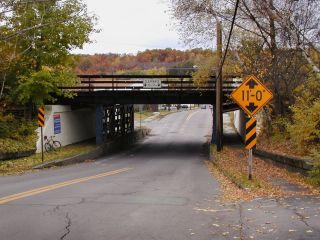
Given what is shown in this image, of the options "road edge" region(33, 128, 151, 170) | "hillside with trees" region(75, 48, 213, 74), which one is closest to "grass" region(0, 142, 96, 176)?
"road edge" region(33, 128, 151, 170)

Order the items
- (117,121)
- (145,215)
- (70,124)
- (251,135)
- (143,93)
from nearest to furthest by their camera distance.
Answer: (145,215), (251,135), (143,93), (70,124), (117,121)

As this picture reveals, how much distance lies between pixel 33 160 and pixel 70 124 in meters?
10.7

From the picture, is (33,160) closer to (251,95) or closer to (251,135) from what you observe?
(251,135)

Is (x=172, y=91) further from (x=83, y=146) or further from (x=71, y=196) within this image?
(x=71, y=196)

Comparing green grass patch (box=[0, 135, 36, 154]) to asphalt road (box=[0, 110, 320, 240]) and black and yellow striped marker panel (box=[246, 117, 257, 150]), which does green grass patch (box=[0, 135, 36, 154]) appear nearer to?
asphalt road (box=[0, 110, 320, 240])

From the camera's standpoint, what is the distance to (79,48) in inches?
1195

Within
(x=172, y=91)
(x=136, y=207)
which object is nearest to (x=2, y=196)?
(x=136, y=207)

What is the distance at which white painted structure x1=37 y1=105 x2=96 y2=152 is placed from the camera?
31766 mm

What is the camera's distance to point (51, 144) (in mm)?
30906

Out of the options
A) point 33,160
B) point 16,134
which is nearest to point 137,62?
point 16,134

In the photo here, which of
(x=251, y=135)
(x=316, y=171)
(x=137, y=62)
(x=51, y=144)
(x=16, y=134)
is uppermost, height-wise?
(x=137, y=62)

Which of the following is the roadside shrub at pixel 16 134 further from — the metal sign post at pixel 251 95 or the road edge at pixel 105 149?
the metal sign post at pixel 251 95

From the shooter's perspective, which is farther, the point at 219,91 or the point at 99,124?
the point at 99,124

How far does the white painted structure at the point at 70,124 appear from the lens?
3177 centimetres
